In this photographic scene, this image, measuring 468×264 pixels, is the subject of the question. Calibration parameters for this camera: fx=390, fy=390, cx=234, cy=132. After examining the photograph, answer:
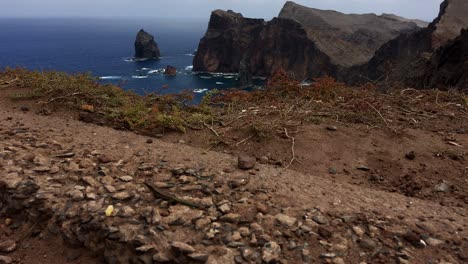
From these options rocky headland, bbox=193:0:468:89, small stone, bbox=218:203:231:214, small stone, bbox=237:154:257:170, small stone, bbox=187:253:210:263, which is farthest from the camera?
rocky headland, bbox=193:0:468:89

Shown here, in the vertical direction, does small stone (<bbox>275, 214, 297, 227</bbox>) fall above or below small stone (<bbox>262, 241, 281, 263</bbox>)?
above

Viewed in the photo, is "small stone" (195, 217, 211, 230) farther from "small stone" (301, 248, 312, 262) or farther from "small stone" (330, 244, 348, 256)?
"small stone" (330, 244, 348, 256)

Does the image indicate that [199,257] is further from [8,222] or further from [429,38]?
[429,38]

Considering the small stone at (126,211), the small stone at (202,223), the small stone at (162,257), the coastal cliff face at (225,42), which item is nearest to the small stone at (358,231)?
the small stone at (202,223)

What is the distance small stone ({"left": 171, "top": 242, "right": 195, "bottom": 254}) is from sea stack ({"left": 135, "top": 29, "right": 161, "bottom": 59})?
7515 cm

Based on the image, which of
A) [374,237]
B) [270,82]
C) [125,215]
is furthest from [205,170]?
[270,82]

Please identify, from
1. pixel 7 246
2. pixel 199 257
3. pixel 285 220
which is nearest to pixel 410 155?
pixel 285 220

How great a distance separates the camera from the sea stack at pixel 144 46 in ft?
243

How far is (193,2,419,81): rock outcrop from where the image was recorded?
5819cm

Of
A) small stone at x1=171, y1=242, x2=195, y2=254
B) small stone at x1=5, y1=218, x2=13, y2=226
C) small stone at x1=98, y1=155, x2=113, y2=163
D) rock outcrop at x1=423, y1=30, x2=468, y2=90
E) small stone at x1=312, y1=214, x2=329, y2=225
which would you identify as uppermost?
rock outcrop at x1=423, y1=30, x2=468, y2=90

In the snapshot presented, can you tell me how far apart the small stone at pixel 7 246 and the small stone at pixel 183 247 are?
1361 mm

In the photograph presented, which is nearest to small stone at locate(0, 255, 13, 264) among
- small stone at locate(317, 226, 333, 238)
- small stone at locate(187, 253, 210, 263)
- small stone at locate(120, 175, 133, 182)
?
small stone at locate(120, 175, 133, 182)

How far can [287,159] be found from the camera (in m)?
4.58

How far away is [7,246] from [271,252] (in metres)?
2.08
